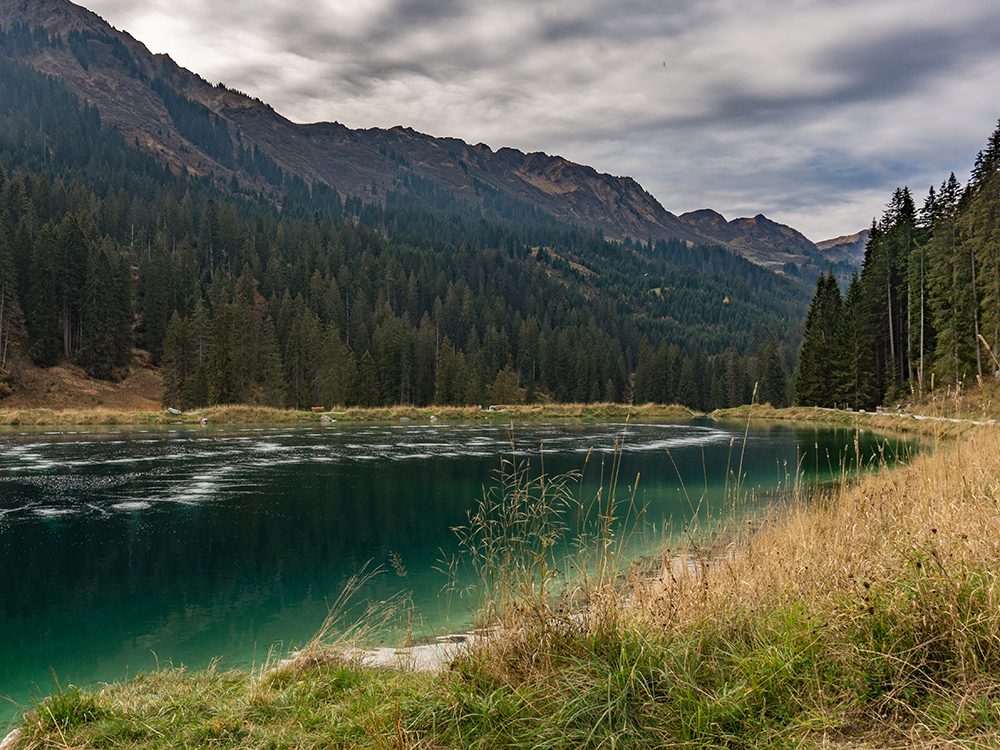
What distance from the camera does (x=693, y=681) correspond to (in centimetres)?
336

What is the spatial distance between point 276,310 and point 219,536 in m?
81.6

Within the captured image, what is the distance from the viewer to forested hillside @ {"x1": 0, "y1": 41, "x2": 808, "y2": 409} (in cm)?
6938

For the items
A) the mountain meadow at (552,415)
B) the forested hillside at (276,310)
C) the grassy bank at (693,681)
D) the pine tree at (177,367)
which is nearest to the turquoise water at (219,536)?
the mountain meadow at (552,415)

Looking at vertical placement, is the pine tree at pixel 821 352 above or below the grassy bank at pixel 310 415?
above

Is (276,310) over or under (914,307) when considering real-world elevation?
over

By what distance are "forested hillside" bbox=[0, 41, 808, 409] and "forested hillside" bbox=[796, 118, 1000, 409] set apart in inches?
1155

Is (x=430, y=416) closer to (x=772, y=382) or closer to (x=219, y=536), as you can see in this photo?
(x=772, y=382)

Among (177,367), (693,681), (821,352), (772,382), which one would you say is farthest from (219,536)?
(772,382)

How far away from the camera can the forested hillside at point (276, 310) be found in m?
69.4

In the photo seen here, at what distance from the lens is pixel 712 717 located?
3.10 m

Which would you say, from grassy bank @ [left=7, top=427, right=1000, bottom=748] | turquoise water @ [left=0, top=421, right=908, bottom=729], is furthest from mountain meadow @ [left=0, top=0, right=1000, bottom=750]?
turquoise water @ [left=0, top=421, right=908, bottom=729]

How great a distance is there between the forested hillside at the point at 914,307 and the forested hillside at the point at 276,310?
29338mm

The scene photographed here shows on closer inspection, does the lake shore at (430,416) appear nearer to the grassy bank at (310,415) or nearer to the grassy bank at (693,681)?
the grassy bank at (310,415)

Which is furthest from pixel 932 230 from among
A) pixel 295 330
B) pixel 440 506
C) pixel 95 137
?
pixel 95 137
